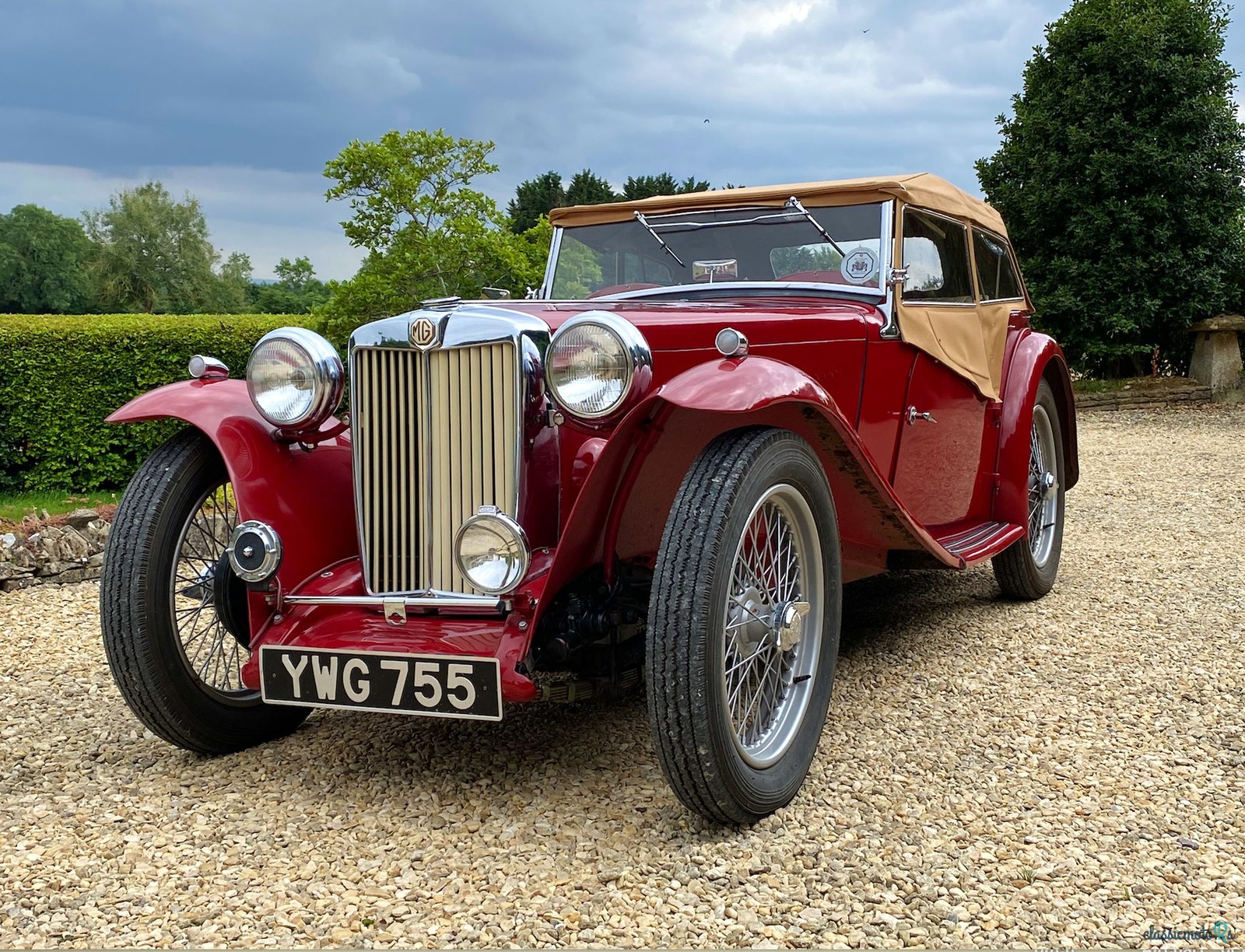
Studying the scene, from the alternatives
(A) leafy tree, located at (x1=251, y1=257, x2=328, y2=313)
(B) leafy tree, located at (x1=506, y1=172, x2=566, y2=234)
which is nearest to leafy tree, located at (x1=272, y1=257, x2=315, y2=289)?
(A) leafy tree, located at (x1=251, y1=257, x2=328, y2=313)

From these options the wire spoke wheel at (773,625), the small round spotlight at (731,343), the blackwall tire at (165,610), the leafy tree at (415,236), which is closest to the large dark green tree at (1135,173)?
the leafy tree at (415,236)

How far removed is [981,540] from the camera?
3.99 meters

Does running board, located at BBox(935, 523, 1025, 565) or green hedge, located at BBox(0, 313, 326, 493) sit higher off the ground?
green hedge, located at BBox(0, 313, 326, 493)

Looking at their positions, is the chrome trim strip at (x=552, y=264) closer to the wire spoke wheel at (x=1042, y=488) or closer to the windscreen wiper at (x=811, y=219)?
the windscreen wiper at (x=811, y=219)

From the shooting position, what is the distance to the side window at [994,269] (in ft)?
14.8

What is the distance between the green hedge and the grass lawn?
13 cm

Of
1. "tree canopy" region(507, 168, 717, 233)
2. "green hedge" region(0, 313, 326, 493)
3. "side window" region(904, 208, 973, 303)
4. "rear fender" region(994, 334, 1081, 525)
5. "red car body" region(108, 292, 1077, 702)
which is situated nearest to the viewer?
"red car body" region(108, 292, 1077, 702)

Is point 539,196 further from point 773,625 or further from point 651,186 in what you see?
point 773,625

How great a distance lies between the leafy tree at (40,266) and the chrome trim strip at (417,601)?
4967cm

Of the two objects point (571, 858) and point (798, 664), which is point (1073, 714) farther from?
point (571, 858)

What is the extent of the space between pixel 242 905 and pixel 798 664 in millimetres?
1502

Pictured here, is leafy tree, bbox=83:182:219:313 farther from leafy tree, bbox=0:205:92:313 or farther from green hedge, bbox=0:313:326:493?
green hedge, bbox=0:313:326:493

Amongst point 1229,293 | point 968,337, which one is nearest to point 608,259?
point 968,337

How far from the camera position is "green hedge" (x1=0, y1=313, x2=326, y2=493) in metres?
7.52
